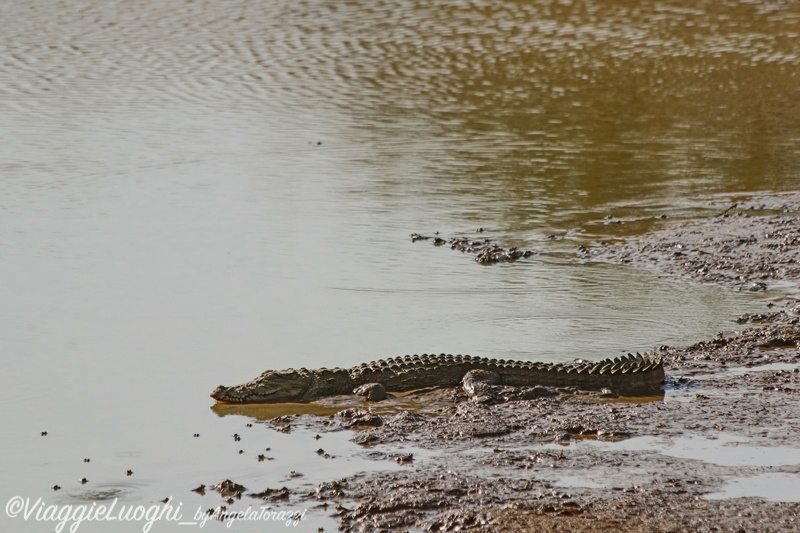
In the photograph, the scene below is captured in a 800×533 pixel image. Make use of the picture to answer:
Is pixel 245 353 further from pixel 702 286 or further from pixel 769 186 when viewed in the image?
pixel 769 186

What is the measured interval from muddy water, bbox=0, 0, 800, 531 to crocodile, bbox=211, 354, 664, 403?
40 centimetres

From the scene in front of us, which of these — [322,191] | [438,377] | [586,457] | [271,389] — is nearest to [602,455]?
[586,457]

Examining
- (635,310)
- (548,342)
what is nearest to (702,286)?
(635,310)

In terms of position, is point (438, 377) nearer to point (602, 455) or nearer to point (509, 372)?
point (509, 372)

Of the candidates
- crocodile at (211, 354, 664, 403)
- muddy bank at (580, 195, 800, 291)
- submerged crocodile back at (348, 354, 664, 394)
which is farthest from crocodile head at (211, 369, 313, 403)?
muddy bank at (580, 195, 800, 291)

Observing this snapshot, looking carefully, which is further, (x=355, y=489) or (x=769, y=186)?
(x=769, y=186)

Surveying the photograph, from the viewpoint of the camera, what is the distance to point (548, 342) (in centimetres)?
726

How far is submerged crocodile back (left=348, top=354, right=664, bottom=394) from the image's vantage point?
625cm

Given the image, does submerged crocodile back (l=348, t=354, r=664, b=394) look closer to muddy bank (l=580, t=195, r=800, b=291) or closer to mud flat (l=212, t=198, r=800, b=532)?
mud flat (l=212, t=198, r=800, b=532)

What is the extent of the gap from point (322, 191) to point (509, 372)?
595cm

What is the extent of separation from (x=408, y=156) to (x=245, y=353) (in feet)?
21.6

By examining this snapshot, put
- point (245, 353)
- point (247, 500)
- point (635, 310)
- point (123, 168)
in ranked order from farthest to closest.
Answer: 1. point (123, 168)
2. point (635, 310)
3. point (245, 353)
4. point (247, 500)

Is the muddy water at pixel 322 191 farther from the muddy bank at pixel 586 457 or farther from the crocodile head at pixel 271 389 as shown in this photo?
the muddy bank at pixel 586 457

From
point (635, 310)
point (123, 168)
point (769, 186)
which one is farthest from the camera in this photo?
point (123, 168)
